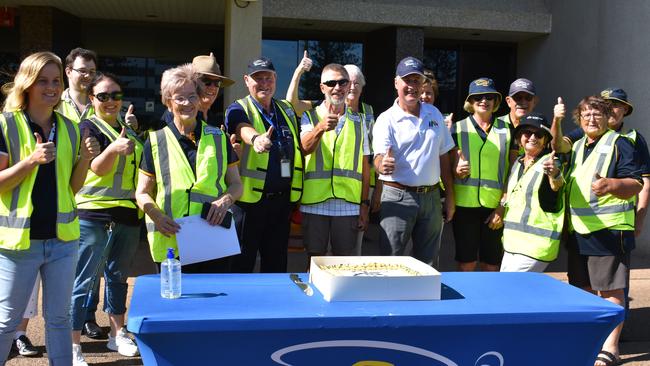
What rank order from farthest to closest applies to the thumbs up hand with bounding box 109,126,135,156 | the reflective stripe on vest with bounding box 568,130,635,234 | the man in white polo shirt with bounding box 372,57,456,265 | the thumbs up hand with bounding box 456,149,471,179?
the thumbs up hand with bounding box 456,149,471,179 → the man in white polo shirt with bounding box 372,57,456,265 → the reflective stripe on vest with bounding box 568,130,635,234 → the thumbs up hand with bounding box 109,126,135,156

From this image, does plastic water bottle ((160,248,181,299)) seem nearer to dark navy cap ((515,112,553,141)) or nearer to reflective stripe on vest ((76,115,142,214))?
reflective stripe on vest ((76,115,142,214))

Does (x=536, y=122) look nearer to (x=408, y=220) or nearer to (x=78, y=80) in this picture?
(x=408, y=220)

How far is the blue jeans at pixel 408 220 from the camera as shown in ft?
16.1

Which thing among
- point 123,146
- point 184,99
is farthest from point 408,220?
point 123,146

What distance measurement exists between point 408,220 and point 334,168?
0.68m

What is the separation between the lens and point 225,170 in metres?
4.04

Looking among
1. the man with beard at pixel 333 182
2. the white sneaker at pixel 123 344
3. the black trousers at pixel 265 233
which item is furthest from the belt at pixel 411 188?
the white sneaker at pixel 123 344

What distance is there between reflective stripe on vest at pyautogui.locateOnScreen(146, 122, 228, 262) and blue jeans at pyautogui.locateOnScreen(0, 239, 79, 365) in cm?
55

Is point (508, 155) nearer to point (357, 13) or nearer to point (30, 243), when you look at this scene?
point (30, 243)

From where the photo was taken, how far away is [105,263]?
15.3 feet

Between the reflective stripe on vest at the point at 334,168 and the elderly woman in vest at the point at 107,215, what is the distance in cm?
126

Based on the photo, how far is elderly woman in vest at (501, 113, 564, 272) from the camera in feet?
14.8

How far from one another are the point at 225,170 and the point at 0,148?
126cm

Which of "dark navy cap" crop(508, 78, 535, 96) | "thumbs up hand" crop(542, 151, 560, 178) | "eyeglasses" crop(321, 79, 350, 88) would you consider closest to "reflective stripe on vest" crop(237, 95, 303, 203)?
"eyeglasses" crop(321, 79, 350, 88)
